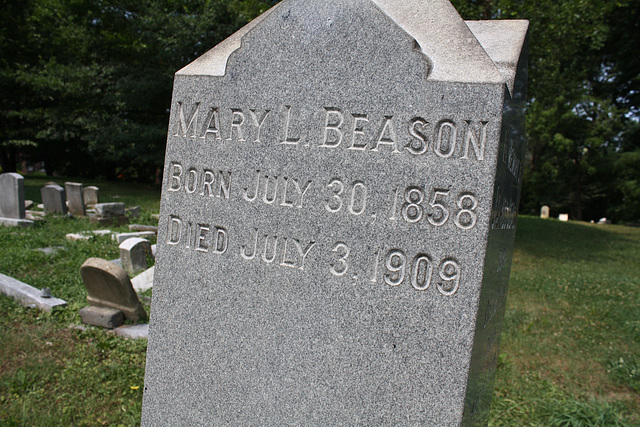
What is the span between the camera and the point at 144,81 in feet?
59.4

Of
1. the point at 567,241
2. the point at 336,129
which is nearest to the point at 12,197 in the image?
the point at 336,129

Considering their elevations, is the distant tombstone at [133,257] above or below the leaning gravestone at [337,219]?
below

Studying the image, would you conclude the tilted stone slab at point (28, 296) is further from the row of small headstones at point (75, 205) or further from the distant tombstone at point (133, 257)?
the row of small headstones at point (75, 205)

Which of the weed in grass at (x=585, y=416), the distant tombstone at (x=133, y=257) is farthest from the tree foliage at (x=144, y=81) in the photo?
the weed in grass at (x=585, y=416)

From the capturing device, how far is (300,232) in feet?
6.42

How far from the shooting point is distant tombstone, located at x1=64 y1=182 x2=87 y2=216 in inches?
452

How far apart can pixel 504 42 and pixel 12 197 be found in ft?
34.6

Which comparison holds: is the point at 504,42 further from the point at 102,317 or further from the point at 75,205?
the point at 75,205

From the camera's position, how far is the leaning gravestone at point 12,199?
977 cm

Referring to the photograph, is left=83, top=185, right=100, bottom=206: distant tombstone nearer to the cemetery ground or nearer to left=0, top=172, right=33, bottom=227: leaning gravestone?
left=0, top=172, right=33, bottom=227: leaning gravestone

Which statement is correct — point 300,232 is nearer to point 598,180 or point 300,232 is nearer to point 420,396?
point 420,396

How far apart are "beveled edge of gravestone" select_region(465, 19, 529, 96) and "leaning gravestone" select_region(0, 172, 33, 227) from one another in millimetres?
10023

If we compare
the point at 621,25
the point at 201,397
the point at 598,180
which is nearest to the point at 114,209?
the point at 201,397

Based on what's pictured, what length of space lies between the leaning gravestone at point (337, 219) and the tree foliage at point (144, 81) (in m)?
11.4
